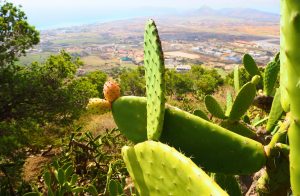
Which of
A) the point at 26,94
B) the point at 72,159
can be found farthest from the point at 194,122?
the point at 26,94

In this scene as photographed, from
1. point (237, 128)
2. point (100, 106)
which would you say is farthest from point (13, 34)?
point (237, 128)

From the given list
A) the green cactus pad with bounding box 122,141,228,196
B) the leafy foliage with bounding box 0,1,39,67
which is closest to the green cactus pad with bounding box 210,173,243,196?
the green cactus pad with bounding box 122,141,228,196

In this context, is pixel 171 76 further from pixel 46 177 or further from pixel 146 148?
pixel 146 148

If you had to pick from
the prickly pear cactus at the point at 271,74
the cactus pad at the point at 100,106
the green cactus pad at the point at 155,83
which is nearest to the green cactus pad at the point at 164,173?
the green cactus pad at the point at 155,83

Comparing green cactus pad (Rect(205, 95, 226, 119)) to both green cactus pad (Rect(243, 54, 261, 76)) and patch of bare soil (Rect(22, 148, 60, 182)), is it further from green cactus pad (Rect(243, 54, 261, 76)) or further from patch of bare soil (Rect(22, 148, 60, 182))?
patch of bare soil (Rect(22, 148, 60, 182))

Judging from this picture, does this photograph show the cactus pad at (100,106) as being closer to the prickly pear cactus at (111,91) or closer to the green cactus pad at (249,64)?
the prickly pear cactus at (111,91)
